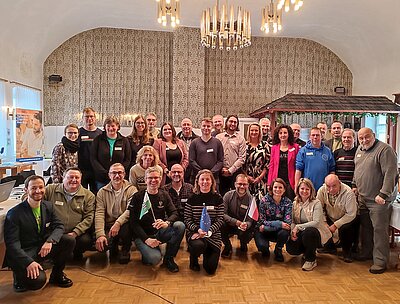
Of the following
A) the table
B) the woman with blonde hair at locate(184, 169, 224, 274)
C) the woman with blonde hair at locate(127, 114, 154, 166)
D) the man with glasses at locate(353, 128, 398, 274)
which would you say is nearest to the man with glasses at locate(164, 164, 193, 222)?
the woman with blonde hair at locate(184, 169, 224, 274)

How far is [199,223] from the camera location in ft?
11.6

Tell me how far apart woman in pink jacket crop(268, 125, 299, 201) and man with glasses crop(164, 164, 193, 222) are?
1.05 metres

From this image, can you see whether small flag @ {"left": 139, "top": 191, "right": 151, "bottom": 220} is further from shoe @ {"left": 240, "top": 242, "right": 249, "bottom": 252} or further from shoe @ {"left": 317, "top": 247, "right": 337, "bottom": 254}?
shoe @ {"left": 317, "top": 247, "right": 337, "bottom": 254}

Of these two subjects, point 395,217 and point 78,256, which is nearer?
point 395,217

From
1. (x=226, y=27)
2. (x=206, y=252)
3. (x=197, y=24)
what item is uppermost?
(x=197, y=24)

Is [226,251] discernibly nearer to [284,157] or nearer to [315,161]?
[284,157]

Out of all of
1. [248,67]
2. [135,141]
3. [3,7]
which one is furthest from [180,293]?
[248,67]

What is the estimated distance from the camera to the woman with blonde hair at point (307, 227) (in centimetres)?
351

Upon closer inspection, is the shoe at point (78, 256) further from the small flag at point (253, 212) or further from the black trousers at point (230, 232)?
the small flag at point (253, 212)

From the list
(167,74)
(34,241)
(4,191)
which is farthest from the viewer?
(167,74)

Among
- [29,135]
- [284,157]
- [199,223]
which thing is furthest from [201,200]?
[29,135]

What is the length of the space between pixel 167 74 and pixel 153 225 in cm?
611

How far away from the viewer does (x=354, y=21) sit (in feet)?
24.5

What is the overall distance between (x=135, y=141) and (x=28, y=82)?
4883 millimetres
